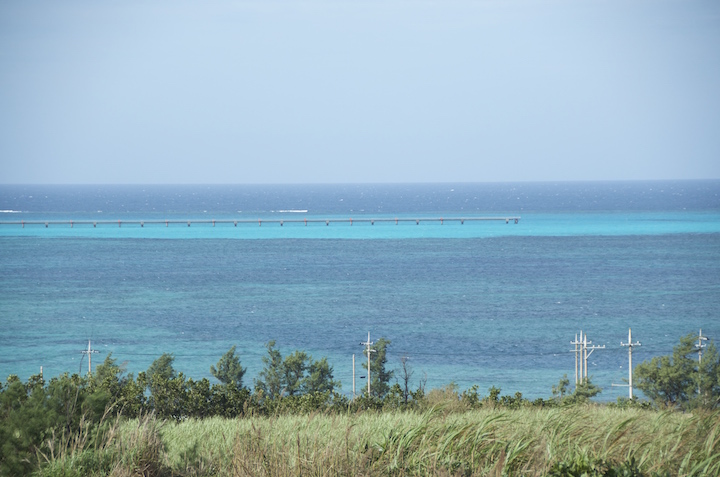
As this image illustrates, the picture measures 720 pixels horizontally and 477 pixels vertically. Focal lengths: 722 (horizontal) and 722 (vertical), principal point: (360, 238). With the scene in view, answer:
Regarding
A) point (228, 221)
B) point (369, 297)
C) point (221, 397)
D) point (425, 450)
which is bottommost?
point (369, 297)

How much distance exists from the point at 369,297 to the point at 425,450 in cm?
5522

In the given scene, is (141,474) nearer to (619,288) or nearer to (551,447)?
(551,447)

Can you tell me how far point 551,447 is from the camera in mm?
7238

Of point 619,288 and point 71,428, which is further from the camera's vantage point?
point 619,288

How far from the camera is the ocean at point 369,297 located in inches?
1663

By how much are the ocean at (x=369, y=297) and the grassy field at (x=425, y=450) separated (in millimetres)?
12654

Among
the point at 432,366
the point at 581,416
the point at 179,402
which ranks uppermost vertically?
the point at 581,416

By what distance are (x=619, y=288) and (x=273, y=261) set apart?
40.5 metres

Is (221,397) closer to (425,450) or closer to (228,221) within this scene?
(425,450)

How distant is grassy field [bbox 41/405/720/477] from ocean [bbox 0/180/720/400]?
12654 millimetres

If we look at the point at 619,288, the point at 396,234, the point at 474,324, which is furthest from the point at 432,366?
the point at 396,234

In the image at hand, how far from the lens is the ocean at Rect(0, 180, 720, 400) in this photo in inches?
1663

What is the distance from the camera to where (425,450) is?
7176 mm

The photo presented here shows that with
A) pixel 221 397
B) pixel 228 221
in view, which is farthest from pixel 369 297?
pixel 228 221
